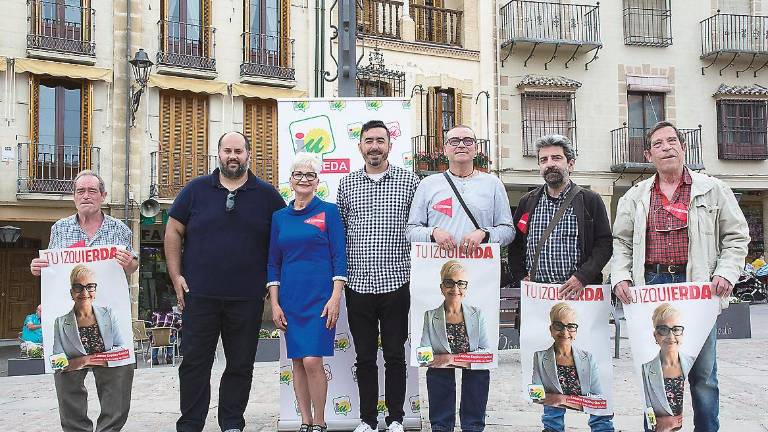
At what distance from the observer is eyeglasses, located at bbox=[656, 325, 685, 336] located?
4152 mm

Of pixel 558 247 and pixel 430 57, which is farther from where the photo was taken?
pixel 430 57

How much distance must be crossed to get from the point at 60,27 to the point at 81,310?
14.5 m

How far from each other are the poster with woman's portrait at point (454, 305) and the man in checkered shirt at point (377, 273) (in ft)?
0.48

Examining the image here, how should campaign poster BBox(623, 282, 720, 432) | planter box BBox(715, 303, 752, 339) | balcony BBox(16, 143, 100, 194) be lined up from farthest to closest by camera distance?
balcony BBox(16, 143, 100, 194) < planter box BBox(715, 303, 752, 339) < campaign poster BBox(623, 282, 720, 432)

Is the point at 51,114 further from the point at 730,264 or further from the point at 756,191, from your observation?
the point at 756,191

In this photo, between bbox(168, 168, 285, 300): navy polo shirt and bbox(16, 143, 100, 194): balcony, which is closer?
bbox(168, 168, 285, 300): navy polo shirt

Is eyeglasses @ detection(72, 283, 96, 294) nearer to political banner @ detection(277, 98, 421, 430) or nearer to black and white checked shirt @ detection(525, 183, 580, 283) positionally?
political banner @ detection(277, 98, 421, 430)

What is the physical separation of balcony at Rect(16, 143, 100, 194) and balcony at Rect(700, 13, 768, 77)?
1739 cm

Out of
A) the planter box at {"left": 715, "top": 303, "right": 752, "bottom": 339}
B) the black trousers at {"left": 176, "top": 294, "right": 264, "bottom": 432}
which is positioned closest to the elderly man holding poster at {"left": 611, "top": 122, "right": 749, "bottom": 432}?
the black trousers at {"left": 176, "top": 294, "right": 264, "bottom": 432}

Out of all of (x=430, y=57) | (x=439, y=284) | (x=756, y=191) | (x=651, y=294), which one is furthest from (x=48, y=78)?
(x=756, y=191)

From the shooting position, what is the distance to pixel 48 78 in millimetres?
17203

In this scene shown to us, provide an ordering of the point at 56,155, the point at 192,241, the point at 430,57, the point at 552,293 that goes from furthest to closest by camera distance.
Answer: the point at 430,57, the point at 56,155, the point at 192,241, the point at 552,293

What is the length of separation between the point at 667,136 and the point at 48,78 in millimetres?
16078

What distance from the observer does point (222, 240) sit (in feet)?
16.2
